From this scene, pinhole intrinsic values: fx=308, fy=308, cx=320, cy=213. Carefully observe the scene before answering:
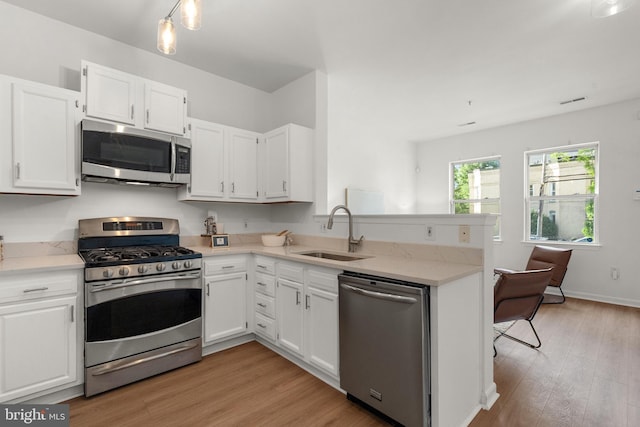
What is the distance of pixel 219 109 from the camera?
11.4 feet

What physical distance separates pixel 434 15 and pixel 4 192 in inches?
133

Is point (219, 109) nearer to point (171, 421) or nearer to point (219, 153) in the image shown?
point (219, 153)

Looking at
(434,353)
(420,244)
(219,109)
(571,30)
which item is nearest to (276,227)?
(219,109)

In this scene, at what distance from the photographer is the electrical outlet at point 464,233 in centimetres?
204

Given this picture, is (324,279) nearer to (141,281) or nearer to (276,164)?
(141,281)

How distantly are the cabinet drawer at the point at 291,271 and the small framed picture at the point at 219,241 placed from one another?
32.0 inches

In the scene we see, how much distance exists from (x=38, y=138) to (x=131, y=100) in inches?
27.4

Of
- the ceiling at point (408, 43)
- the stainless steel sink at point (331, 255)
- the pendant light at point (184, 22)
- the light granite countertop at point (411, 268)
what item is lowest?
the stainless steel sink at point (331, 255)

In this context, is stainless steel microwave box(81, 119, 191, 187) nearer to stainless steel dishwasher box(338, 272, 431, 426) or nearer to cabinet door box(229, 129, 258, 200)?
cabinet door box(229, 129, 258, 200)

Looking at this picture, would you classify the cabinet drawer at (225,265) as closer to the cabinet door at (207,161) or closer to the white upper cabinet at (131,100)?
the cabinet door at (207,161)

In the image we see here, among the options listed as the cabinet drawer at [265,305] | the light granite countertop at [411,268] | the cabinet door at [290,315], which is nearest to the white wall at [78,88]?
the cabinet drawer at [265,305]

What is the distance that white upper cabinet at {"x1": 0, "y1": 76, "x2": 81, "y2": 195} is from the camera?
2.08 m

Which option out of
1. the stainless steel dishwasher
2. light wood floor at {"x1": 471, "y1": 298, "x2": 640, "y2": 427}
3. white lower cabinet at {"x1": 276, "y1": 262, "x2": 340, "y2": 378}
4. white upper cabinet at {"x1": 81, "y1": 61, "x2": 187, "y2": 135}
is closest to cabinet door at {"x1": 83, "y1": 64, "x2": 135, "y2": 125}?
white upper cabinet at {"x1": 81, "y1": 61, "x2": 187, "y2": 135}

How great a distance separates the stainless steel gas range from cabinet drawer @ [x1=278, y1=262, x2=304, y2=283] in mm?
685
